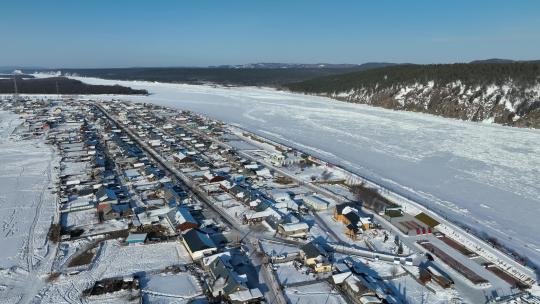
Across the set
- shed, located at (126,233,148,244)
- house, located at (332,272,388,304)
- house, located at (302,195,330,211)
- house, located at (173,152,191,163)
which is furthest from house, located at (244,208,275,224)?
house, located at (173,152,191,163)

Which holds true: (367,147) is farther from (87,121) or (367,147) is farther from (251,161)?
(87,121)

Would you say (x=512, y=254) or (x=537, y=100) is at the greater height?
(x=537, y=100)

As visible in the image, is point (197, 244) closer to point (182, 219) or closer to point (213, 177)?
point (182, 219)

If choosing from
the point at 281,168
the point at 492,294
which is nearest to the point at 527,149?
the point at 281,168

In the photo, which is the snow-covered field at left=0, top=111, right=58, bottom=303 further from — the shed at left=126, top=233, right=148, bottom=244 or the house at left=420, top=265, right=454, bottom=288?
the house at left=420, top=265, right=454, bottom=288

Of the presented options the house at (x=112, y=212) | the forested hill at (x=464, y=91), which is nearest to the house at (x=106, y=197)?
the house at (x=112, y=212)

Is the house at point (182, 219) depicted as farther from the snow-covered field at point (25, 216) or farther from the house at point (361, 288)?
the house at point (361, 288)
